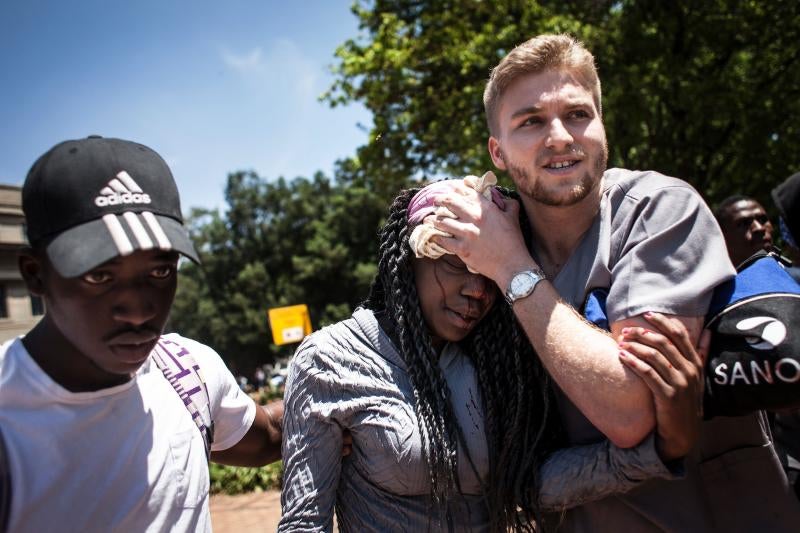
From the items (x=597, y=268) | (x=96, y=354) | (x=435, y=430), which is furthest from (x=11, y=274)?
(x=597, y=268)

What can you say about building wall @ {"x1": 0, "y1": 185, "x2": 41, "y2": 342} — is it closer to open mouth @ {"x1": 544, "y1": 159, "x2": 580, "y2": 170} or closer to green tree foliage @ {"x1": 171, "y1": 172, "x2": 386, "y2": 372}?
green tree foliage @ {"x1": 171, "y1": 172, "x2": 386, "y2": 372}

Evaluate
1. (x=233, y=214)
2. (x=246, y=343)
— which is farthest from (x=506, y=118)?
(x=233, y=214)

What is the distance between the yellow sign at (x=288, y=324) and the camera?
12.1m

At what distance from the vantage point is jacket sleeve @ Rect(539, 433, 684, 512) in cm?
188

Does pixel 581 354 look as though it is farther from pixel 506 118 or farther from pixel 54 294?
pixel 54 294

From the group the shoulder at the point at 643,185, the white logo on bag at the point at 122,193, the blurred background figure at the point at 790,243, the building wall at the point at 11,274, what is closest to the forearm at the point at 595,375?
the shoulder at the point at 643,185

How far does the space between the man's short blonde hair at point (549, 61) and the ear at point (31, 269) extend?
1.61m

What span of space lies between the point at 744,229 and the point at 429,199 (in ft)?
12.7

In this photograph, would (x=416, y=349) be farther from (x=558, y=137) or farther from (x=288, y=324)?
(x=288, y=324)

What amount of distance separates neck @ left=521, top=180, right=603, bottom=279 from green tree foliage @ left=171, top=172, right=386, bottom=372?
29.8 m

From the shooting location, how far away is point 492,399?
218cm

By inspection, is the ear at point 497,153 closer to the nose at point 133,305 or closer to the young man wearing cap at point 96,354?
the young man wearing cap at point 96,354

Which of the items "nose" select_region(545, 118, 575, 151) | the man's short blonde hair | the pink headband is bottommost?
the pink headband

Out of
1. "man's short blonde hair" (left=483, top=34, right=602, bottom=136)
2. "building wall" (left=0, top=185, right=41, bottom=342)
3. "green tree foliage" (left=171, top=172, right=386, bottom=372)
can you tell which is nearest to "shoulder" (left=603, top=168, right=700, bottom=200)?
"man's short blonde hair" (left=483, top=34, right=602, bottom=136)
